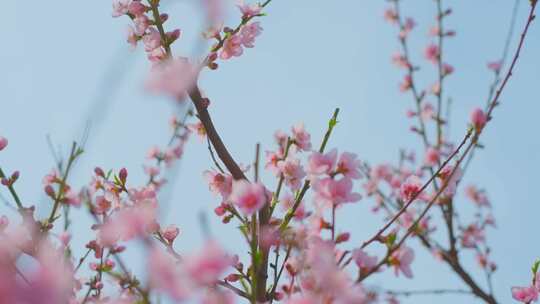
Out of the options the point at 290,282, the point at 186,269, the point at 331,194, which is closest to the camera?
the point at 186,269

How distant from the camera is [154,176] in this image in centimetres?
525

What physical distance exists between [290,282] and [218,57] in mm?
1391

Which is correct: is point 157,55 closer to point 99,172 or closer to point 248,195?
point 99,172

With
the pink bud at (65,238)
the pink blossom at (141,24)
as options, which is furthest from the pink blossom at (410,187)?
the pink bud at (65,238)

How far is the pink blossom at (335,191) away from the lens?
6.29 feet

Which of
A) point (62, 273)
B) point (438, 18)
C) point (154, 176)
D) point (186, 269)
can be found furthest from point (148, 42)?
point (438, 18)

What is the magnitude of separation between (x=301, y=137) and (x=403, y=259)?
3.28ft

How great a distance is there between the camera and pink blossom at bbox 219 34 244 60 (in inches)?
113

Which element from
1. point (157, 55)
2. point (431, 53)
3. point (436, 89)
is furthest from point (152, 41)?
point (431, 53)

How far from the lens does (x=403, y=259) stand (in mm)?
1737

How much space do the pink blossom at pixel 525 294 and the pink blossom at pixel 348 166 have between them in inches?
41.9

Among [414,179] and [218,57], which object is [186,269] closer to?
[414,179]

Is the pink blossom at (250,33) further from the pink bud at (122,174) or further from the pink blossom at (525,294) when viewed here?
the pink blossom at (525,294)

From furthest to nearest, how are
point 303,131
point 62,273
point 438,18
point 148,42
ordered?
point 438,18
point 148,42
point 303,131
point 62,273
